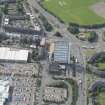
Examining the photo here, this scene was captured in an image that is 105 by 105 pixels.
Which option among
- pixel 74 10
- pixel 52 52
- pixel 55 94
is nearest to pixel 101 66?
pixel 52 52

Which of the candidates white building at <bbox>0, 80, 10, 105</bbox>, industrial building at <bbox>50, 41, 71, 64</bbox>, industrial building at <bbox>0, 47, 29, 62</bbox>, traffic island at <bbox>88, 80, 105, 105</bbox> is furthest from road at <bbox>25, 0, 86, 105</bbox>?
white building at <bbox>0, 80, 10, 105</bbox>

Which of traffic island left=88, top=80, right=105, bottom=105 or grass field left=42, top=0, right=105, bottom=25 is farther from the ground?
grass field left=42, top=0, right=105, bottom=25

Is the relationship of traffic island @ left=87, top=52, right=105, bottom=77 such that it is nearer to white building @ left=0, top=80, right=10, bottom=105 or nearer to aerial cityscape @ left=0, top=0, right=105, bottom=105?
aerial cityscape @ left=0, top=0, right=105, bottom=105

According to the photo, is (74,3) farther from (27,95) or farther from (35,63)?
(27,95)

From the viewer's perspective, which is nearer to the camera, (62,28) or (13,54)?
(13,54)

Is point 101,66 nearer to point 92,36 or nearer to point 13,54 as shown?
point 92,36

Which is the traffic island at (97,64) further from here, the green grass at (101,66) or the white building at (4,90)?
the white building at (4,90)

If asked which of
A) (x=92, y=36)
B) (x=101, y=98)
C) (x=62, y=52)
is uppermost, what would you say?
(x=92, y=36)

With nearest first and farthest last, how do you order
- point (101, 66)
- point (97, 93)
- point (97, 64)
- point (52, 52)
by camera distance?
1. point (97, 93)
2. point (101, 66)
3. point (97, 64)
4. point (52, 52)

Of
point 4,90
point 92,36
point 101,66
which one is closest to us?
point 4,90
